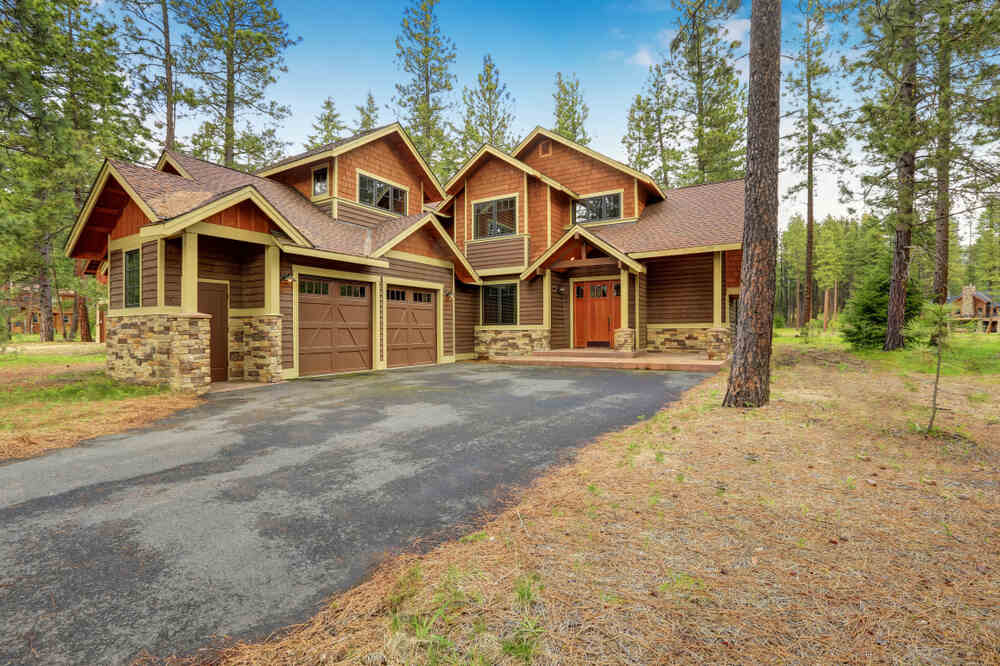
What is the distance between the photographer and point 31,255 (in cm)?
1619

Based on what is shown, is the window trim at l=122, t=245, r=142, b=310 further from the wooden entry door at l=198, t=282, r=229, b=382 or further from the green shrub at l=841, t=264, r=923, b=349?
the green shrub at l=841, t=264, r=923, b=349

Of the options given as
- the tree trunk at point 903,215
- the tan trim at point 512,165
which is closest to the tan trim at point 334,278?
the tan trim at point 512,165

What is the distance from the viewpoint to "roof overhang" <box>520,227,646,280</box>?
43.4ft

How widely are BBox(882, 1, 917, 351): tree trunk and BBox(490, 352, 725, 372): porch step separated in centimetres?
441

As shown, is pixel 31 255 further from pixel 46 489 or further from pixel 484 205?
pixel 46 489

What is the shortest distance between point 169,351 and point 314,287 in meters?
3.49

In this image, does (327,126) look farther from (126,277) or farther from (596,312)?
(596,312)

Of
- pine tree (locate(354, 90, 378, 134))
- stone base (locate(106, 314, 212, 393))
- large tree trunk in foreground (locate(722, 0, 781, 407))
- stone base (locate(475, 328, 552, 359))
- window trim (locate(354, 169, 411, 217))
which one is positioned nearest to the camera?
large tree trunk in foreground (locate(722, 0, 781, 407))

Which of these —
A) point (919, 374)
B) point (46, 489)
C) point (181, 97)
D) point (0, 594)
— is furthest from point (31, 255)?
point (919, 374)

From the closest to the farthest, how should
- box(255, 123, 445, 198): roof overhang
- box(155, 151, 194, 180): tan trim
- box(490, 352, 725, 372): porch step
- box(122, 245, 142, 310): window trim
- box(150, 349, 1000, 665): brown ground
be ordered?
box(150, 349, 1000, 665): brown ground
box(122, 245, 142, 310): window trim
box(155, 151, 194, 180): tan trim
box(490, 352, 725, 372): porch step
box(255, 123, 445, 198): roof overhang

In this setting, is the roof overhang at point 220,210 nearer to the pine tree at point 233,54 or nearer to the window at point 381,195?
the window at point 381,195

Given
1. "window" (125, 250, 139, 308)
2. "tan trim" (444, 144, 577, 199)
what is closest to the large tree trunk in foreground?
"tan trim" (444, 144, 577, 199)

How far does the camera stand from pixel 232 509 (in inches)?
123

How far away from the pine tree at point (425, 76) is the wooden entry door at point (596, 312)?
12.4m
